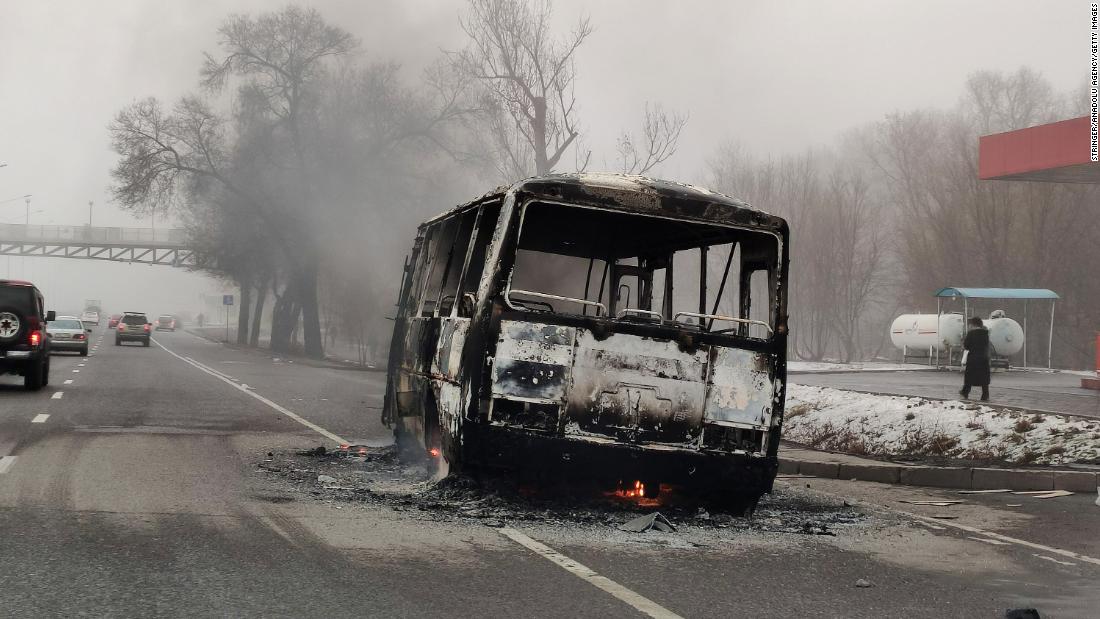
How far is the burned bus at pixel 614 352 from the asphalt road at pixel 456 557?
0.54 metres

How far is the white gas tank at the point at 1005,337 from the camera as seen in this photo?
124ft

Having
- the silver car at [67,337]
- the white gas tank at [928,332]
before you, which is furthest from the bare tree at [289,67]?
the white gas tank at [928,332]

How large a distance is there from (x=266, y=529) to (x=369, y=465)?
397cm

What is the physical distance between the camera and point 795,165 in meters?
67.9

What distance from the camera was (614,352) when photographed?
322 inches

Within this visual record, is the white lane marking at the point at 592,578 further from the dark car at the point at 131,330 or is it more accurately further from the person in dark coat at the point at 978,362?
the dark car at the point at 131,330

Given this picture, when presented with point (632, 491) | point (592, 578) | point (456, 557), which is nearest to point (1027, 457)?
point (632, 491)

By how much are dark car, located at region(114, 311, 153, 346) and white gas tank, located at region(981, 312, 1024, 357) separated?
39.5 metres

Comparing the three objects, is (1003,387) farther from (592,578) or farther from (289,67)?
(289,67)

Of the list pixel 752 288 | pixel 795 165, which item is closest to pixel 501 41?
pixel 752 288

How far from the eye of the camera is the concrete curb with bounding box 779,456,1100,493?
1149 centimetres

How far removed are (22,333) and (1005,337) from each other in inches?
1177

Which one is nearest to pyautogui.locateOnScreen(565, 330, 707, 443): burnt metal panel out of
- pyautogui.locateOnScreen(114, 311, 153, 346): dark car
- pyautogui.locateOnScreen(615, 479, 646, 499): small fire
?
pyautogui.locateOnScreen(615, 479, 646, 499): small fire

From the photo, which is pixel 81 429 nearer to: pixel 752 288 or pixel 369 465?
pixel 369 465
